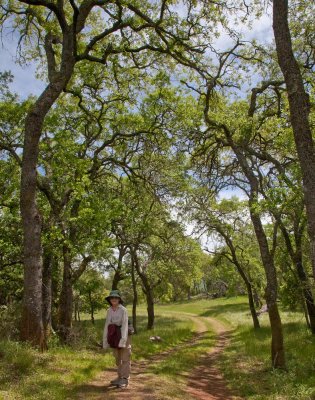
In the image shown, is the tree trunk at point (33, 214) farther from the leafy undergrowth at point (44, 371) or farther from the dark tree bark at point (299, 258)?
the dark tree bark at point (299, 258)

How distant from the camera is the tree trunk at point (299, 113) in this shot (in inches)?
295

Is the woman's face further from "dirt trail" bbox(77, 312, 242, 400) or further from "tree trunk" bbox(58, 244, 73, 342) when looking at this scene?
"tree trunk" bbox(58, 244, 73, 342)

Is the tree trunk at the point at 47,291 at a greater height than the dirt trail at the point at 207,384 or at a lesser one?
greater

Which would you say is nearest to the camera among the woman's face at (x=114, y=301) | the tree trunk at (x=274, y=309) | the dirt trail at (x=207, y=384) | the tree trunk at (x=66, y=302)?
the woman's face at (x=114, y=301)

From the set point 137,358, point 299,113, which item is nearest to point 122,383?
point 299,113

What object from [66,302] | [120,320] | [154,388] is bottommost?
[154,388]

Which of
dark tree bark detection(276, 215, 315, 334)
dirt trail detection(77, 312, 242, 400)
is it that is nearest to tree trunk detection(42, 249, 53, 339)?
dirt trail detection(77, 312, 242, 400)

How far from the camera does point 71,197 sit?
17109 mm

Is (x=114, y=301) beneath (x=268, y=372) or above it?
above

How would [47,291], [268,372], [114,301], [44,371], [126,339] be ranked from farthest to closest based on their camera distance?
[47,291] → [268,372] → [44,371] → [114,301] → [126,339]

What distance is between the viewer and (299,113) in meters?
7.80

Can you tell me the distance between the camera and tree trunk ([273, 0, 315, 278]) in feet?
24.6

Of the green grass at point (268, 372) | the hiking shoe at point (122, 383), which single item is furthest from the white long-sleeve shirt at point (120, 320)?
the green grass at point (268, 372)

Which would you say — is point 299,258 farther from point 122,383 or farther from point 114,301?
point 122,383
